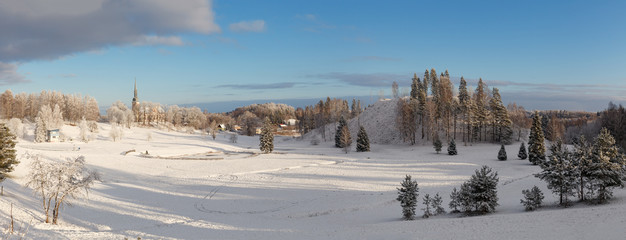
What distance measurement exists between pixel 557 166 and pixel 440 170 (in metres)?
20.0

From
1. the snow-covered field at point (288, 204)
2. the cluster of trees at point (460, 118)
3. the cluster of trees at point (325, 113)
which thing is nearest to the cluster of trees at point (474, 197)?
the snow-covered field at point (288, 204)

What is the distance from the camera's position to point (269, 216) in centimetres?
2959

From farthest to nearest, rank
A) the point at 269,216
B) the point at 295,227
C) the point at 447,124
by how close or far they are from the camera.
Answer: the point at 447,124 < the point at 269,216 < the point at 295,227

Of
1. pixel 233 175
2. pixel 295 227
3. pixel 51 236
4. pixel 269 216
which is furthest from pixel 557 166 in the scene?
pixel 233 175

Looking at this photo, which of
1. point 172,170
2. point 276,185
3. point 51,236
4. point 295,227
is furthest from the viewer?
point 172,170

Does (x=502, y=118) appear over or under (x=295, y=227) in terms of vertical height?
over

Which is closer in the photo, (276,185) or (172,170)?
(276,185)

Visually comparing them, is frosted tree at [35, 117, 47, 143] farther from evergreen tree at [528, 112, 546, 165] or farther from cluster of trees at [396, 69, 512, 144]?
evergreen tree at [528, 112, 546, 165]

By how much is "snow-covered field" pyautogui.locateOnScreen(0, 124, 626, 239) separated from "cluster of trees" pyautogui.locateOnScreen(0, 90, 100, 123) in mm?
82405

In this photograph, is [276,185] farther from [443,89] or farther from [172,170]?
[443,89]

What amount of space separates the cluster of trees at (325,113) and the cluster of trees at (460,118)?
29911 mm

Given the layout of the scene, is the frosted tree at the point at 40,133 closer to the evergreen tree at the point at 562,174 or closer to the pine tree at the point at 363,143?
the pine tree at the point at 363,143

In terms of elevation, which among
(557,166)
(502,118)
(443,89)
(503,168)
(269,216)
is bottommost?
(269,216)

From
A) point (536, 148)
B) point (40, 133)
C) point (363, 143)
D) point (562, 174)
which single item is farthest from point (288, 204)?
point (40, 133)
